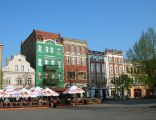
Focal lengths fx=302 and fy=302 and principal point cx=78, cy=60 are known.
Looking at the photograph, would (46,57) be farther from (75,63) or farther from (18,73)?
(75,63)

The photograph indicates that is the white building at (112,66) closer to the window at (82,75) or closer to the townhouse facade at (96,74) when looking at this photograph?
the townhouse facade at (96,74)

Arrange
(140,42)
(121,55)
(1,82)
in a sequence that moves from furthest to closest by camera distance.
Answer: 1. (121,55)
2. (1,82)
3. (140,42)

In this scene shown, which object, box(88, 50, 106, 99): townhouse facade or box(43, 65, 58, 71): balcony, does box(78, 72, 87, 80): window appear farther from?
box(43, 65, 58, 71): balcony

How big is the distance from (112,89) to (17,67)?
2716 centimetres

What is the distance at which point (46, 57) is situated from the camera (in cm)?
6581

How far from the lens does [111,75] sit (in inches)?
3125

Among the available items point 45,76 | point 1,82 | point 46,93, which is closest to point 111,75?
point 45,76

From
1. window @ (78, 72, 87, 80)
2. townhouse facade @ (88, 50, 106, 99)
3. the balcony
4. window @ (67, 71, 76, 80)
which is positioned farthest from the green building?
townhouse facade @ (88, 50, 106, 99)

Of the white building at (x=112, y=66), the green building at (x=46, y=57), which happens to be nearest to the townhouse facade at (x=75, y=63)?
the green building at (x=46, y=57)

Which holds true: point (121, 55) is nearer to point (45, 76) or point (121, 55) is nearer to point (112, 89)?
point (112, 89)

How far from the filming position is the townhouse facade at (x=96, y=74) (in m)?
73.2

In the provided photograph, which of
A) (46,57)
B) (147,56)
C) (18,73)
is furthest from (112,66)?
(147,56)

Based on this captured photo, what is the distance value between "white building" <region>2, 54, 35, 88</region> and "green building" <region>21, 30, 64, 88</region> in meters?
1.50

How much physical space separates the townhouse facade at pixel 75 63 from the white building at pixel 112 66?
25.8ft
